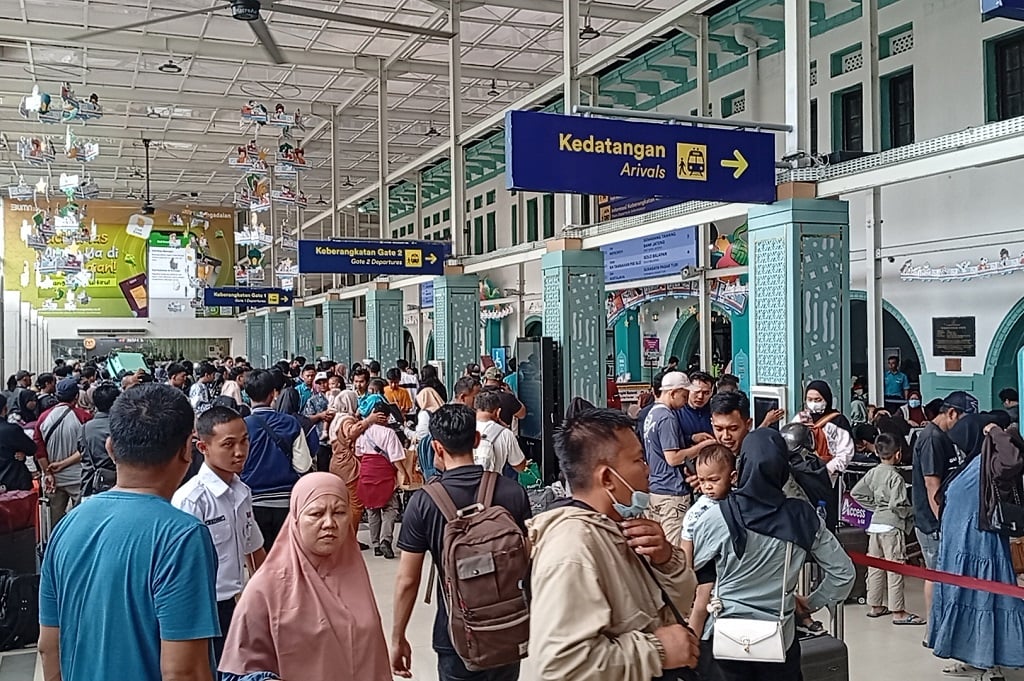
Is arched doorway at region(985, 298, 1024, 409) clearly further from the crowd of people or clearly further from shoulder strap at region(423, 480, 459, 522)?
shoulder strap at region(423, 480, 459, 522)

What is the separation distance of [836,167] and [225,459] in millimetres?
4832

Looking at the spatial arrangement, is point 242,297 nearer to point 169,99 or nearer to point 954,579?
point 169,99

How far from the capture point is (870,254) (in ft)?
34.1

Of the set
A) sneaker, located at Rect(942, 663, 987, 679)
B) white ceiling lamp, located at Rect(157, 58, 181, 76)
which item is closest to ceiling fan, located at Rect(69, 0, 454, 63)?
sneaker, located at Rect(942, 663, 987, 679)

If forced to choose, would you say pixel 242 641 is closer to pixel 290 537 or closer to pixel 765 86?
pixel 290 537

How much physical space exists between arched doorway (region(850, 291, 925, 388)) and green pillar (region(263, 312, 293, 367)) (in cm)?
1820

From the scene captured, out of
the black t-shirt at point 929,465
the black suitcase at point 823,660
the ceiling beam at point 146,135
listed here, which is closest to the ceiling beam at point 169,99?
the ceiling beam at point 146,135

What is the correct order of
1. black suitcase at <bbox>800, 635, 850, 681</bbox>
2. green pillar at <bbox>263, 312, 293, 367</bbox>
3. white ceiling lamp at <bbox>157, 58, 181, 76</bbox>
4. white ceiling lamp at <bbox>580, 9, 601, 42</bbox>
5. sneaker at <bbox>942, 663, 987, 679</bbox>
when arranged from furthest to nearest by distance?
1. green pillar at <bbox>263, 312, 293, 367</bbox>
2. white ceiling lamp at <bbox>157, 58, 181, 76</bbox>
3. white ceiling lamp at <bbox>580, 9, 601, 42</bbox>
4. sneaker at <bbox>942, 663, 987, 679</bbox>
5. black suitcase at <bbox>800, 635, 850, 681</bbox>

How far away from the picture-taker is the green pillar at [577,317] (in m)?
10.0

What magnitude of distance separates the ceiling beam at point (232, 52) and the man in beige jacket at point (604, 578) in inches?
465

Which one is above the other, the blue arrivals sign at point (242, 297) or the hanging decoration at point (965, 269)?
the blue arrivals sign at point (242, 297)

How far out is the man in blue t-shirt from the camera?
2170mm

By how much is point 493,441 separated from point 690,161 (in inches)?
88.2

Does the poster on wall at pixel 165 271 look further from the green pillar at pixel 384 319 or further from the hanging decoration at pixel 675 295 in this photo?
the hanging decoration at pixel 675 295
